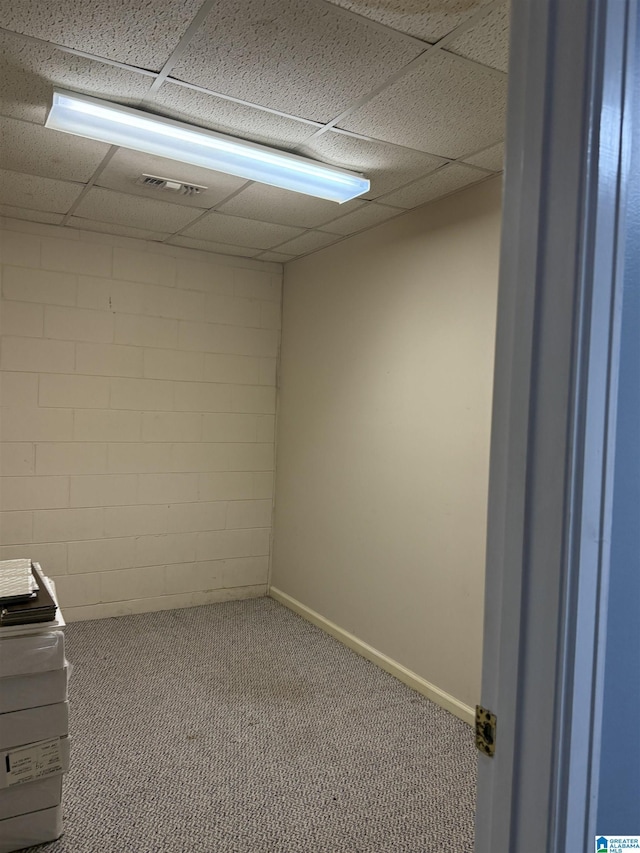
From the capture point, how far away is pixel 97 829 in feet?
7.12

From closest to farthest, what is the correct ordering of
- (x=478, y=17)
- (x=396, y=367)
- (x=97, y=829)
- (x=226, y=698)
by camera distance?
(x=478, y=17), (x=97, y=829), (x=226, y=698), (x=396, y=367)

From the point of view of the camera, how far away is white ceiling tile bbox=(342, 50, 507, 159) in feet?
6.91

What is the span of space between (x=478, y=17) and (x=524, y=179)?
49.2 inches

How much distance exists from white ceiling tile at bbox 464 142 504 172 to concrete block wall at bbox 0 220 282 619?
232cm

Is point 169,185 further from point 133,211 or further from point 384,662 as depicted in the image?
point 384,662

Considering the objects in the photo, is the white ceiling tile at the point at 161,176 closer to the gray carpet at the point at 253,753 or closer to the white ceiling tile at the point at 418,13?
the white ceiling tile at the point at 418,13

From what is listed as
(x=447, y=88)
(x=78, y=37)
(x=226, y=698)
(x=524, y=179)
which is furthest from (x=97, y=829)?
(x=447, y=88)

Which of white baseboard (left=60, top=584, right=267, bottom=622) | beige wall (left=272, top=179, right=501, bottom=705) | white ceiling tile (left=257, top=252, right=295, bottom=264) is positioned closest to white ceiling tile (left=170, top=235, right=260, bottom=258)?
white ceiling tile (left=257, top=252, right=295, bottom=264)

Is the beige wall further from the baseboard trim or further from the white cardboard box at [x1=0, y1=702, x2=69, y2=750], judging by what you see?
the white cardboard box at [x1=0, y1=702, x2=69, y2=750]

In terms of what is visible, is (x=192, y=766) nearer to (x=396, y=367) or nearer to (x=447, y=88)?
(x=396, y=367)

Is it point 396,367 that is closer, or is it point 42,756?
point 42,756

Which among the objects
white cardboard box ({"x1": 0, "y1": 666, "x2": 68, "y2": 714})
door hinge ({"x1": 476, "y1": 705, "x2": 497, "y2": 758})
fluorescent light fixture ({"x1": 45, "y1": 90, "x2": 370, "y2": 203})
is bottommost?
white cardboard box ({"x1": 0, "y1": 666, "x2": 68, "y2": 714})

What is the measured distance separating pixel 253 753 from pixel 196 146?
8.68 feet

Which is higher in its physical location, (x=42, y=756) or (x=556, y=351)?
(x=556, y=351)
